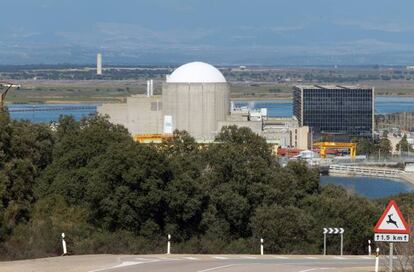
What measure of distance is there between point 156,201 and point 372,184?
6046cm

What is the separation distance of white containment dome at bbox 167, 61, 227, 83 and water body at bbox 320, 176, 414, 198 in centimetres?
965

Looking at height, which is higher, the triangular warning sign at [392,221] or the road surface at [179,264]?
the triangular warning sign at [392,221]

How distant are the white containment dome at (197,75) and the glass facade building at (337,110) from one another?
4812cm

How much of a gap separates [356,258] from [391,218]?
27.2ft

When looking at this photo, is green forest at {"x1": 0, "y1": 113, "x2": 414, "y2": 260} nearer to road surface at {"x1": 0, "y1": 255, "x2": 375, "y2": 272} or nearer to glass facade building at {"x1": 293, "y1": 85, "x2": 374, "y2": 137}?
road surface at {"x1": 0, "y1": 255, "x2": 375, "y2": 272}

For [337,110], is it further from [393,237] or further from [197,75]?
[393,237]

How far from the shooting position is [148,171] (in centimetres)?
2967

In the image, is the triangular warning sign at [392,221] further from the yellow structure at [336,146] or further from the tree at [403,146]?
the tree at [403,146]

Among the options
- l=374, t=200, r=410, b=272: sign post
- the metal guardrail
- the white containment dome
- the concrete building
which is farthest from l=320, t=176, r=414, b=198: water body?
l=374, t=200, r=410, b=272: sign post

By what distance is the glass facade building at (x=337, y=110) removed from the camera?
136 meters

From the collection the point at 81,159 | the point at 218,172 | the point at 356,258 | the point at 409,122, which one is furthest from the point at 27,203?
the point at 409,122

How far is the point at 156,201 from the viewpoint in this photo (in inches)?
1153

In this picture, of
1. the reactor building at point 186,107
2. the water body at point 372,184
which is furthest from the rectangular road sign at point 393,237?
the reactor building at point 186,107

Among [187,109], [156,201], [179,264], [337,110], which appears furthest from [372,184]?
[179,264]
